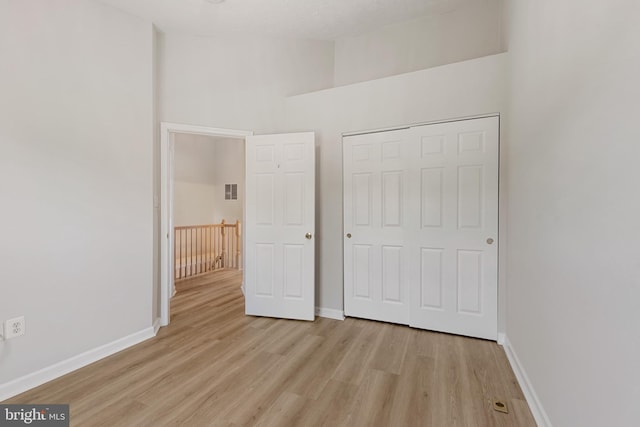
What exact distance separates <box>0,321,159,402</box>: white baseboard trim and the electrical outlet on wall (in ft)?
0.98

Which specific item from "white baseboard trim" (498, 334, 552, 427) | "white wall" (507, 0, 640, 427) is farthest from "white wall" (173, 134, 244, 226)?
"white wall" (507, 0, 640, 427)

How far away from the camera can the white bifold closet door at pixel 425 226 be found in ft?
8.55

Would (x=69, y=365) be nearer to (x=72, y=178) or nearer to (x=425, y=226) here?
(x=72, y=178)

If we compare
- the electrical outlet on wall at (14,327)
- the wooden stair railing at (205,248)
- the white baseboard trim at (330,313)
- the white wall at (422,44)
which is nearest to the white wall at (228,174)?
the wooden stair railing at (205,248)

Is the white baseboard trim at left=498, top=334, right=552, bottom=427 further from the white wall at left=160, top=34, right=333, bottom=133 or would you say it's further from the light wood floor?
the white wall at left=160, top=34, right=333, bottom=133

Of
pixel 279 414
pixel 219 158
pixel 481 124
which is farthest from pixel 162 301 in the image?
pixel 219 158

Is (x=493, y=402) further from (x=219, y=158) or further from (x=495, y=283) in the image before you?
(x=219, y=158)

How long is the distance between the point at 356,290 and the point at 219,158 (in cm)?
504

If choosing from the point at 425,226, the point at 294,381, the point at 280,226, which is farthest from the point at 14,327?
the point at 425,226

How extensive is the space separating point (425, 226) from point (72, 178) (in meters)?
3.09

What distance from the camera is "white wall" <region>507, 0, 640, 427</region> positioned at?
0.91 metres

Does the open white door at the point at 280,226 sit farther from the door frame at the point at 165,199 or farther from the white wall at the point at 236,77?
the door frame at the point at 165,199

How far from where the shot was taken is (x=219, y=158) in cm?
673

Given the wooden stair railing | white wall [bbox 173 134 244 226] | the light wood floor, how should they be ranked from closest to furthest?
1. the light wood floor
2. the wooden stair railing
3. white wall [bbox 173 134 244 226]
